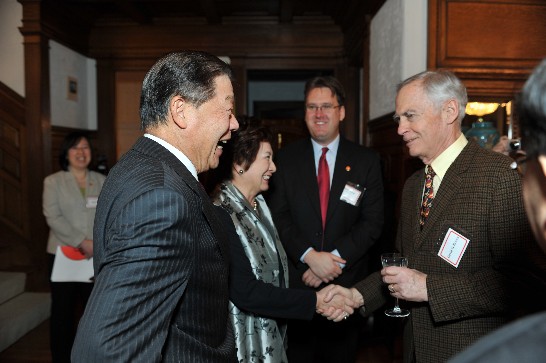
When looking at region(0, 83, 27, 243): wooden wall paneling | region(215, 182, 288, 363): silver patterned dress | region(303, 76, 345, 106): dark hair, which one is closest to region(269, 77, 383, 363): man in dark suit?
region(303, 76, 345, 106): dark hair

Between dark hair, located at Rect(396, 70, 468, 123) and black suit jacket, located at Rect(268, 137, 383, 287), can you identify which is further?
black suit jacket, located at Rect(268, 137, 383, 287)

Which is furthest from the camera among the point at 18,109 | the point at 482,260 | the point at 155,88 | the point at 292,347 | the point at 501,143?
the point at 18,109

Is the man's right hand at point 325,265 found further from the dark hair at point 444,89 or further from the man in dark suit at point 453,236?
the dark hair at point 444,89

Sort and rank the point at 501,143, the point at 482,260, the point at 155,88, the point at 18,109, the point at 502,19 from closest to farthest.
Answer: the point at 155,88 < the point at 482,260 < the point at 501,143 < the point at 502,19 < the point at 18,109

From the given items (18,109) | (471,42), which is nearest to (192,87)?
(471,42)

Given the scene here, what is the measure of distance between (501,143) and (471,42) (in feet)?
2.80

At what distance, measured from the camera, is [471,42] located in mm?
3504

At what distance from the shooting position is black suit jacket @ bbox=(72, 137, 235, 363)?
0.96 meters

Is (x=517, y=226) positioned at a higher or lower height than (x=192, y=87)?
lower

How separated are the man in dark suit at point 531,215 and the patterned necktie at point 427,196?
4.09 ft

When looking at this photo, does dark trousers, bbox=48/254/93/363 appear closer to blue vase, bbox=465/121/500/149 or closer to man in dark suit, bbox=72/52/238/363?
man in dark suit, bbox=72/52/238/363

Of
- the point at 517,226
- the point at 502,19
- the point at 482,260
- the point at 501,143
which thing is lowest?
the point at 482,260

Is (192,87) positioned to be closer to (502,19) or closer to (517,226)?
(517,226)

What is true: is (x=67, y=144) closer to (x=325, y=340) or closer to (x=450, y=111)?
(x=325, y=340)
